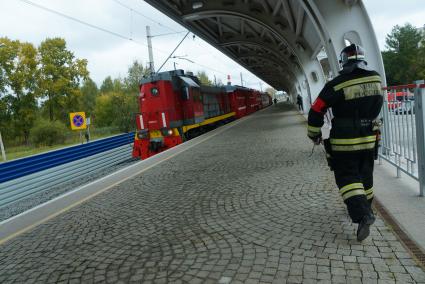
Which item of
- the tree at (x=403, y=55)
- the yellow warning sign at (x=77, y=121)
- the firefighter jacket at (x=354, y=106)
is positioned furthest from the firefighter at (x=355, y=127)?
the tree at (x=403, y=55)

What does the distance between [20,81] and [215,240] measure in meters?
48.6

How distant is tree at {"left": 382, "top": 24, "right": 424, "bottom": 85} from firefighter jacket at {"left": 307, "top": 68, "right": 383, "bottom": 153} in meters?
77.6

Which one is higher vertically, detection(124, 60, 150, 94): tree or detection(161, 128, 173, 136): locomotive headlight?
detection(124, 60, 150, 94): tree

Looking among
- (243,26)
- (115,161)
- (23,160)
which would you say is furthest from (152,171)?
(243,26)

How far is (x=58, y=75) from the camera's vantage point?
47.1 meters

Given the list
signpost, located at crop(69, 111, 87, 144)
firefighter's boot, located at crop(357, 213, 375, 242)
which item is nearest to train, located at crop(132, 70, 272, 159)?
signpost, located at crop(69, 111, 87, 144)

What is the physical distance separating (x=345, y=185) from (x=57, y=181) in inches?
400

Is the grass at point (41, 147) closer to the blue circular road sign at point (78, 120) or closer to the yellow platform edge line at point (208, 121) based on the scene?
the blue circular road sign at point (78, 120)

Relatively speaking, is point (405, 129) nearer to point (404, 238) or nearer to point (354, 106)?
point (354, 106)

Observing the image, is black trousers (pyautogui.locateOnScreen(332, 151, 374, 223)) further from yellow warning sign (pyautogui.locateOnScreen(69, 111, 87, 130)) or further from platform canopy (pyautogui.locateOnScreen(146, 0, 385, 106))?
yellow warning sign (pyautogui.locateOnScreen(69, 111, 87, 130))

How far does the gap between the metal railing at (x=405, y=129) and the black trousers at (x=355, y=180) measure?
1.15 m

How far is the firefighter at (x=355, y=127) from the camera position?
11.3 ft

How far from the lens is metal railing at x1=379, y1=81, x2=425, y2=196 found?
4.30 meters

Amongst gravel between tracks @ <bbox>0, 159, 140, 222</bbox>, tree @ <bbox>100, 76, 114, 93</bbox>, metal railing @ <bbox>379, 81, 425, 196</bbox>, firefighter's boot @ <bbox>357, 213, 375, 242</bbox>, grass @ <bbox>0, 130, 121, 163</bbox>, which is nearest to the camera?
firefighter's boot @ <bbox>357, 213, 375, 242</bbox>
